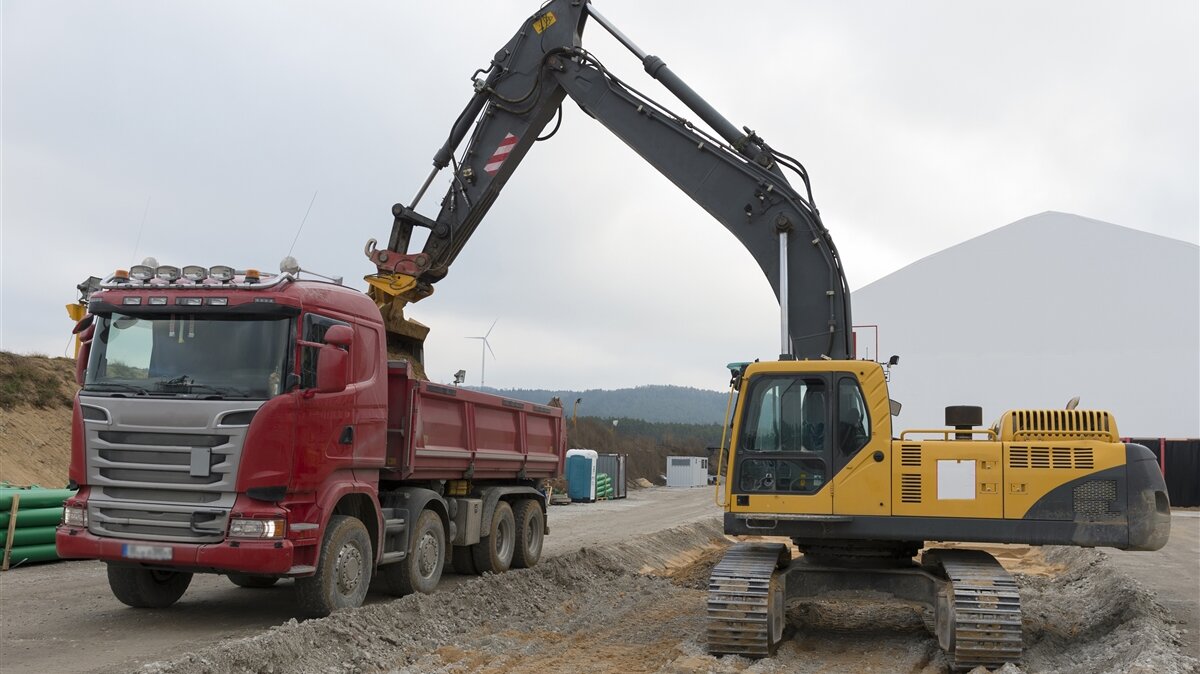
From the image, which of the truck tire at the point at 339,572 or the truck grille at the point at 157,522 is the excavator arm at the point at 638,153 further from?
the truck grille at the point at 157,522

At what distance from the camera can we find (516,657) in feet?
28.3

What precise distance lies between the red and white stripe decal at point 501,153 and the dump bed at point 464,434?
9.45 ft

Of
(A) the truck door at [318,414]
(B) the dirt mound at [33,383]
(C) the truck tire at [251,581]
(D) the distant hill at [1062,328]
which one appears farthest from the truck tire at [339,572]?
(D) the distant hill at [1062,328]

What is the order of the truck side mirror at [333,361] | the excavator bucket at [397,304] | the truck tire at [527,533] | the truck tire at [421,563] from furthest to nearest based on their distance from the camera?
the truck tire at [527,533] → the excavator bucket at [397,304] → the truck tire at [421,563] → the truck side mirror at [333,361]

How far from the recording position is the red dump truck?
8742 millimetres

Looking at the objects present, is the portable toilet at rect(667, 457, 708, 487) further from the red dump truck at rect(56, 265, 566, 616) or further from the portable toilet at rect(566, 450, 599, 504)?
the red dump truck at rect(56, 265, 566, 616)

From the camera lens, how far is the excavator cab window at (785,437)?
9.07 m

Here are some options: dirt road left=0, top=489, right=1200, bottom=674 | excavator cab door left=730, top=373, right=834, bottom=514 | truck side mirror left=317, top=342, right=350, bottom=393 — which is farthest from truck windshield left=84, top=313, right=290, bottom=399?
excavator cab door left=730, top=373, right=834, bottom=514

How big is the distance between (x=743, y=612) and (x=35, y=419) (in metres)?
21.7

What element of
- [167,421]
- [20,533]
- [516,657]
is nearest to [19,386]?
[20,533]

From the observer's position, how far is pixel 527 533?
1480 cm

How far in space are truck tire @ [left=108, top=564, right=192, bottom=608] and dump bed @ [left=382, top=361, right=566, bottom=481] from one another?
247 centimetres

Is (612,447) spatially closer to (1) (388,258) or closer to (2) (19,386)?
(2) (19,386)

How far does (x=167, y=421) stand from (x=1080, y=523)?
7.83 meters
